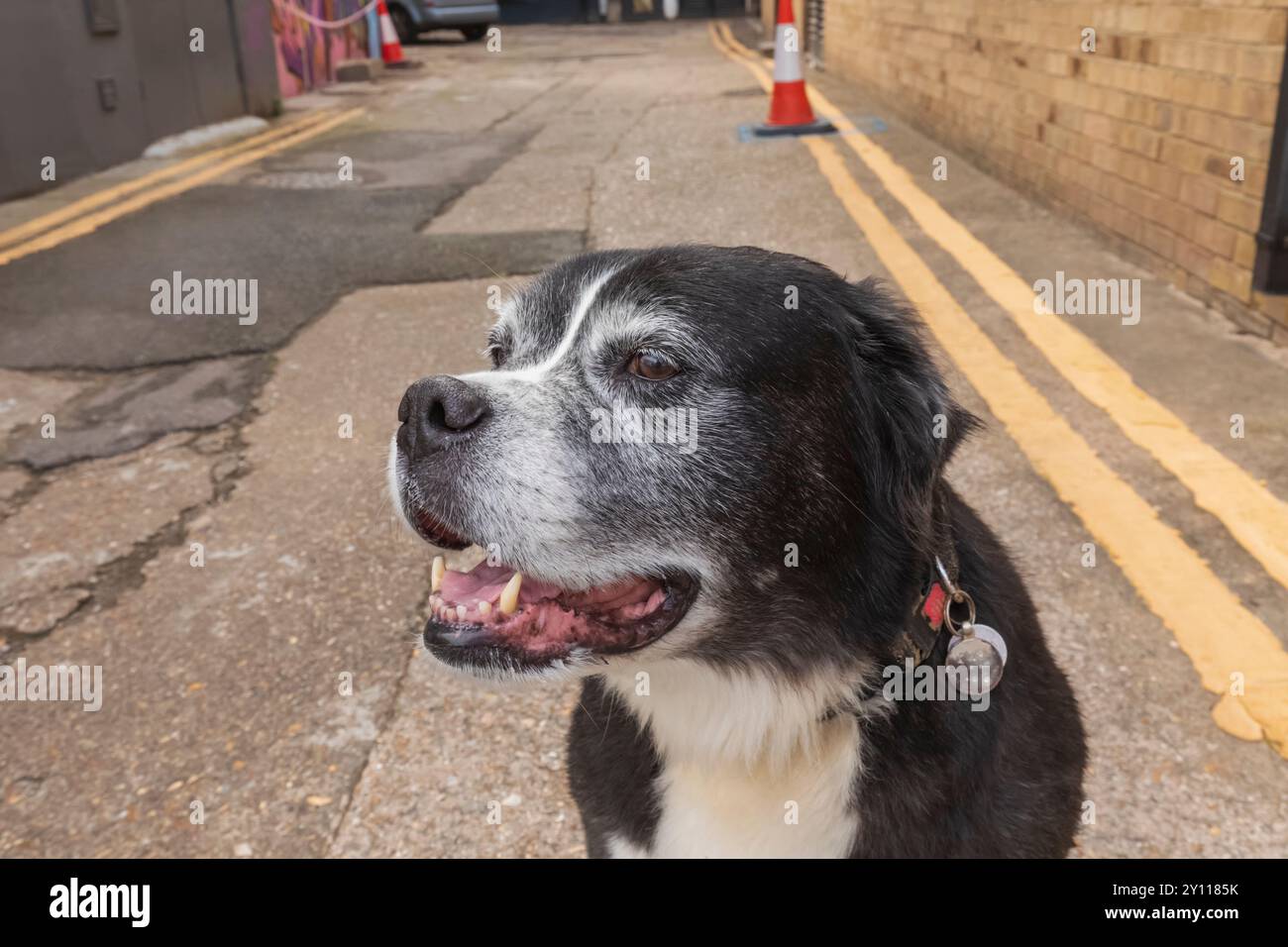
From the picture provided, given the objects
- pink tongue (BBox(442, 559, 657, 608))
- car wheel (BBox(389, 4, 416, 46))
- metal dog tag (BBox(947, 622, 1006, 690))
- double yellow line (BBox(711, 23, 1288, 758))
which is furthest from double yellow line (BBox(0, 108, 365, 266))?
car wheel (BBox(389, 4, 416, 46))

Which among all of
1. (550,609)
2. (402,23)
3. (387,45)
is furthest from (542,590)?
(402,23)

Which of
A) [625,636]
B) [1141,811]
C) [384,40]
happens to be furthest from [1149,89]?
[384,40]

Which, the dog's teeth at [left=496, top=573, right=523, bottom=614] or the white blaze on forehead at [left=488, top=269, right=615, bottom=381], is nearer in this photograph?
the dog's teeth at [left=496, top=573, right=523, bottom=614]

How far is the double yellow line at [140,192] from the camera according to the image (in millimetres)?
7270

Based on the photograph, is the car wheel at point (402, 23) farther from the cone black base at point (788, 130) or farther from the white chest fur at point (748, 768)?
the white chest fur at point (748, 768)

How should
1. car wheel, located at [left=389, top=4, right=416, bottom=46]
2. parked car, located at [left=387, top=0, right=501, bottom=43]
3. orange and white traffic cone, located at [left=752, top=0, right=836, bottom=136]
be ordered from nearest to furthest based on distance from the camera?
orange and white traffic cone, located at [left=752, top=0, right=836, bottom=136] → parked car, located at [left=387, top=0, right=501, bottom=43] → car wheel, located at [left=389, top=4, right=416, bottom=46]

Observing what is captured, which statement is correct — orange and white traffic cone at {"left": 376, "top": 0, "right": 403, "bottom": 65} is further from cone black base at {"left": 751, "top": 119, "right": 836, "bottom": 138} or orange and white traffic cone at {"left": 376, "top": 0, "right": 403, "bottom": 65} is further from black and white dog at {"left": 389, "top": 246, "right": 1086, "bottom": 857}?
black and white dog at {"left": 389, "top": 246, "right": 1086, "bottom": 857}

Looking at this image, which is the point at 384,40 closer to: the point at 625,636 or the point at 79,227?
the point at 79,227

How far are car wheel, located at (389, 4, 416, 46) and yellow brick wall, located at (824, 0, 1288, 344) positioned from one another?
1740 cm

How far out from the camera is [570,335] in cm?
237

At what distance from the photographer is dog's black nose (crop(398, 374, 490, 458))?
83.7 inches

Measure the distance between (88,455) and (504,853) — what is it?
273 centimetres

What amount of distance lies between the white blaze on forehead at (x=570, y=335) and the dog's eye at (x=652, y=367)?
0.17 metres

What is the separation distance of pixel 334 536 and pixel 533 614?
5.93 ft
